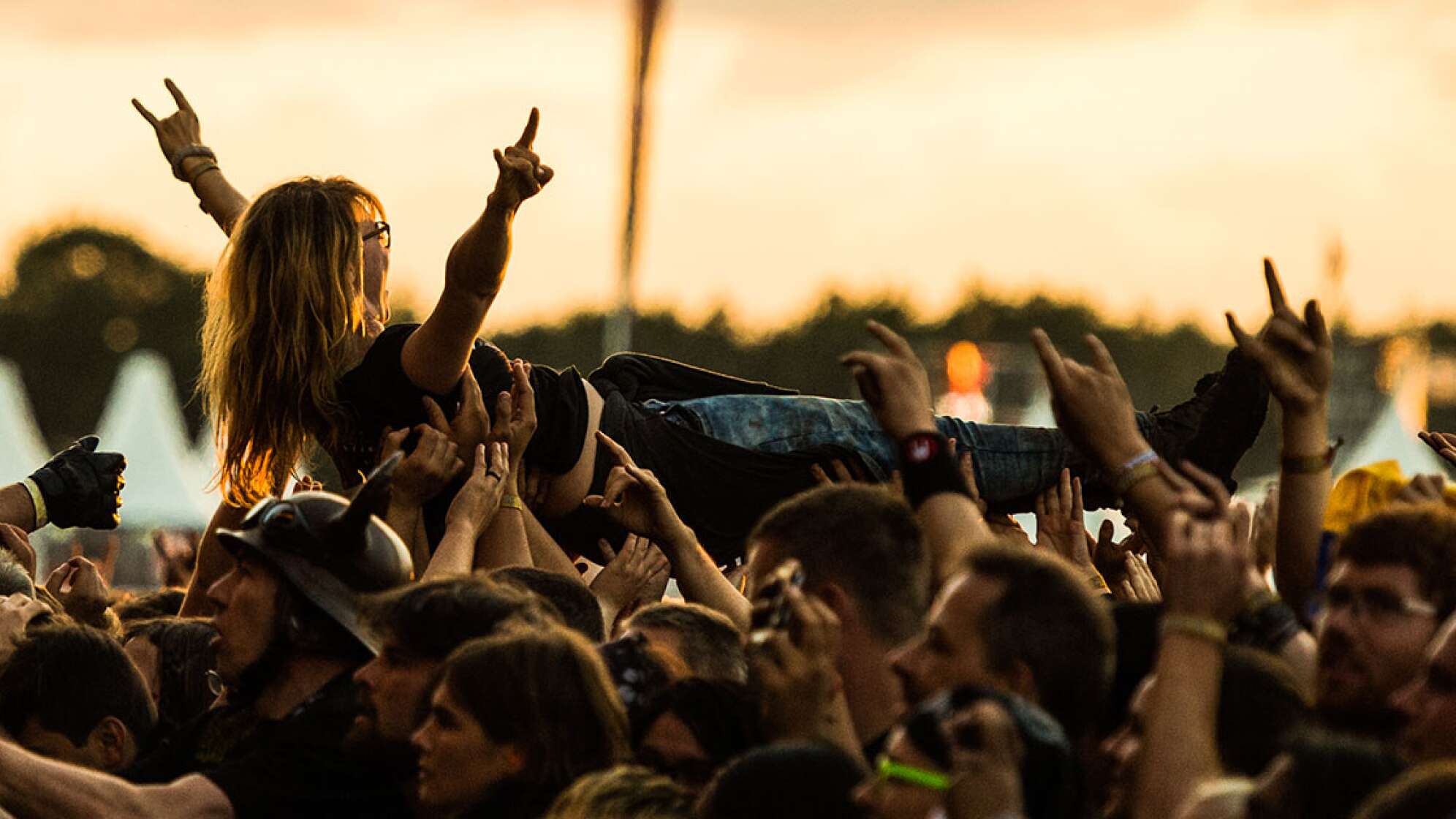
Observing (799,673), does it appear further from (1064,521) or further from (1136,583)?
(1136,583)

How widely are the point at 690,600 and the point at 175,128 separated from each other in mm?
2489

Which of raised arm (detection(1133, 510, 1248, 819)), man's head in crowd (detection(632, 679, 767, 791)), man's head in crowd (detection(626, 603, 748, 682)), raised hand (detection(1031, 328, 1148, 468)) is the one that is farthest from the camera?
man's head in crowd (detection(626, 603, 748, 682))

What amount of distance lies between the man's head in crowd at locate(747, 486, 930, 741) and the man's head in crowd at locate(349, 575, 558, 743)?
0.49 metres

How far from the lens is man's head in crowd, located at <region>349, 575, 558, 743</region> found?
4359 mm

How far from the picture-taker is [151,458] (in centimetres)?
1886

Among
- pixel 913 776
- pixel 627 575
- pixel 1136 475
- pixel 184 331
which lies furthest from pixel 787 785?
pixel 184 331

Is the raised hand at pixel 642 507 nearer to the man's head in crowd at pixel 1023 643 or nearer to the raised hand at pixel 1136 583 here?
the raised hand at pixel 1136 583

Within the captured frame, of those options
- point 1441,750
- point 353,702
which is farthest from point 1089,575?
point 1441,750

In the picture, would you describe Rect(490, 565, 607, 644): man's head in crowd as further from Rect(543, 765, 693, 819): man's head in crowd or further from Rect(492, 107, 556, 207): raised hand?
Rect(543, 765, 693, 819): man's head in crowd

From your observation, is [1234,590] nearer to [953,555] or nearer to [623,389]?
[953,555]

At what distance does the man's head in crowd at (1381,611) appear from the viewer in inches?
146

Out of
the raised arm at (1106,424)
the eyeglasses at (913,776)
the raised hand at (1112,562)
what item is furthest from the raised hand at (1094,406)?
the raised hand at (1112,562)

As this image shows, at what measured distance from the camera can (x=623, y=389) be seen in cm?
646

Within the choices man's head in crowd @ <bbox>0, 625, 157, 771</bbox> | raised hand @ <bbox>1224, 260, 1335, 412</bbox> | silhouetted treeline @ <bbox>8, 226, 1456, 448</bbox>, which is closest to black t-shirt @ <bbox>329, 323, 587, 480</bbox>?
man's head in crowd @ <bbox>0, 625, 157, 771</bbox>
